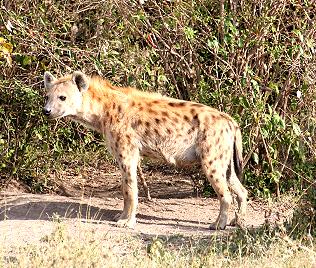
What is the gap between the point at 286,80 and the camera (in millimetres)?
8766

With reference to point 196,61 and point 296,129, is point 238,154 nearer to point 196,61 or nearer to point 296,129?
point 296,129

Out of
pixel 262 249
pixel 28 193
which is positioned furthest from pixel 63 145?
pixel 262 249

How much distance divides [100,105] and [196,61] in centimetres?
116

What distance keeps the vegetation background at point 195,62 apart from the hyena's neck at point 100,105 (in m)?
0.46

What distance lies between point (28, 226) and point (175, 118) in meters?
1.64

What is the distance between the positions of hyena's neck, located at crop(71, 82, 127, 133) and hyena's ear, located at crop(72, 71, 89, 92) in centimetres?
7

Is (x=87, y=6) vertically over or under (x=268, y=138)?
over

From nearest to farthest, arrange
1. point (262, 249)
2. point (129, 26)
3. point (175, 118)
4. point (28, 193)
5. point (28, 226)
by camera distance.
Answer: point (262, 249) → point (28, 226) → point (175, 118) → point (129, 26) → point (28, 193)

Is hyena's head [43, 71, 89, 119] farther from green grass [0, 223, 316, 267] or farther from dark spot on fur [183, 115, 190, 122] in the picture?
green grass [0, 223, 316, 267]

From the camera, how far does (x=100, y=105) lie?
8141 millimetres

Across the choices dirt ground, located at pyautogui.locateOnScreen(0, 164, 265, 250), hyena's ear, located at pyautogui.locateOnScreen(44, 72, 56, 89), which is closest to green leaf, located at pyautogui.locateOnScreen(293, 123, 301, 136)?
dirt ground, located at pyautogui.locateOnScreen(0, 164, 265, 250)

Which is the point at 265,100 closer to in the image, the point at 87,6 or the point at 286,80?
the point at 286,80

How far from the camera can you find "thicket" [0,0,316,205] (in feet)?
27.8

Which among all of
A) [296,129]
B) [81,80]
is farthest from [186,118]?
[296,129]
